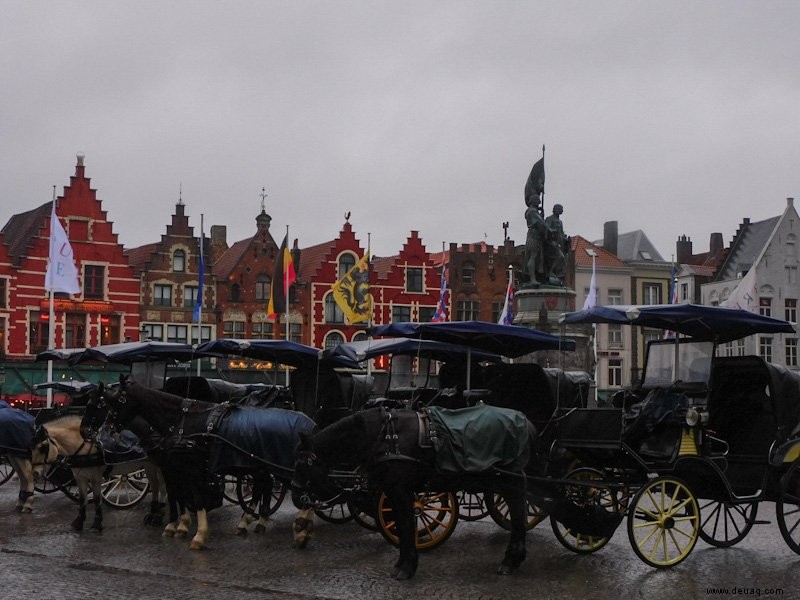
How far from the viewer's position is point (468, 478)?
10.6 metres

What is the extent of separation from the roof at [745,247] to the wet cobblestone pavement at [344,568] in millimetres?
49210

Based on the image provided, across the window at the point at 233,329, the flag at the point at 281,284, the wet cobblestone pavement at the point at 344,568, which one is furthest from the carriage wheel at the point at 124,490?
the window at the point at 233,329

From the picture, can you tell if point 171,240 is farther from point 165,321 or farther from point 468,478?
point 468,478

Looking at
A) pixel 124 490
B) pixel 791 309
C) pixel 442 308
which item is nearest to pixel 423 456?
pixel 124 490

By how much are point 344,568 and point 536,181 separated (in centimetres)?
1946

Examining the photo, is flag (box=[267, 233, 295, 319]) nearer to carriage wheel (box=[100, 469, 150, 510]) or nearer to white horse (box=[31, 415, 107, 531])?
carriage wheel (box=[100, 469, 150, 510])

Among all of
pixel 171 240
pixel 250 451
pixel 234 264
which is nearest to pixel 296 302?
pixel 234 264

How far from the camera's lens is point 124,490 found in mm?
16969

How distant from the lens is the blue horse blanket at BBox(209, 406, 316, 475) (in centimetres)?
1227

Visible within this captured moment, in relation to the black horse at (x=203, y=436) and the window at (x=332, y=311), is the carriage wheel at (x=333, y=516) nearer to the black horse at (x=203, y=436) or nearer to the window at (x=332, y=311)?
the black horse at (x=203, y=436)

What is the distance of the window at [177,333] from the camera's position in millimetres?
49875

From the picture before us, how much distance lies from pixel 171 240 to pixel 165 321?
3.95 m

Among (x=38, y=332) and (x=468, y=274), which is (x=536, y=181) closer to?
(x=38, y=332)

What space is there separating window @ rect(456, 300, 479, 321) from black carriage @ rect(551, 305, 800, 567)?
148 ft
